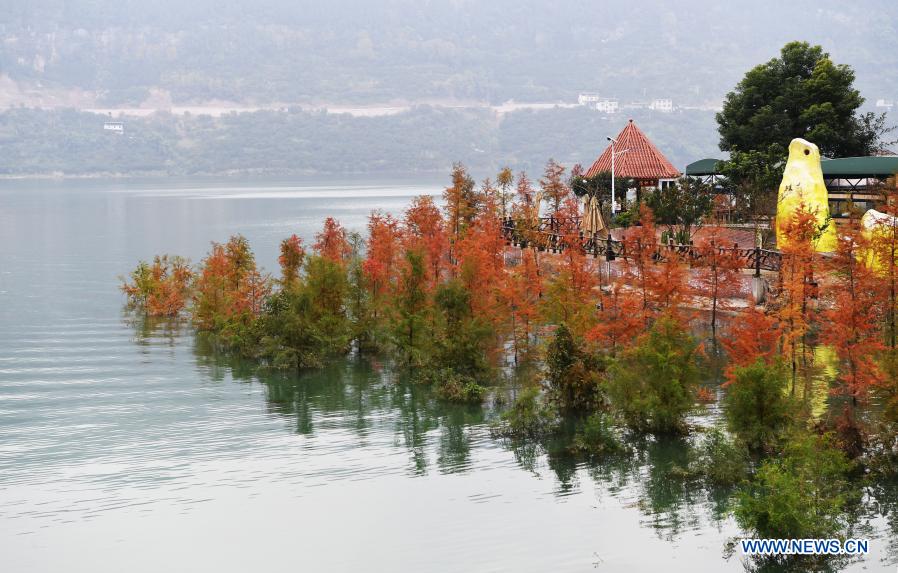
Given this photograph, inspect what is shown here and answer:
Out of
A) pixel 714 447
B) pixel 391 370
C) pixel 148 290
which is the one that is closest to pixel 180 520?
pixel 714 447

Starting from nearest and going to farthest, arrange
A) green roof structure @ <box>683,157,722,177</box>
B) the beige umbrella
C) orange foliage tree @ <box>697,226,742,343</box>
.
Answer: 1. orange foliage tree @ <box>697,226,742,343</box>
2. the beige umbrella
3. green roof structure @ <box>683,157,722,177</box>

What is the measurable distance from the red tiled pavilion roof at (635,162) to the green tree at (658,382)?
102ft

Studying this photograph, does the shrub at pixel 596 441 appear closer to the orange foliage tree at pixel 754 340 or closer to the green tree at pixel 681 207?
the orange foliage tree at pixel 754 340

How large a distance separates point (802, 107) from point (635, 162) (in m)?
8.11

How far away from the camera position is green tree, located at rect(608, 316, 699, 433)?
20906 millimetres

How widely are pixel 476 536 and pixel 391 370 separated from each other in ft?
38.4

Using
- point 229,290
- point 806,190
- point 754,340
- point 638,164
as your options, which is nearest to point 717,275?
point 806,190

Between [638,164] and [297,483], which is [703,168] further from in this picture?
[297,483]

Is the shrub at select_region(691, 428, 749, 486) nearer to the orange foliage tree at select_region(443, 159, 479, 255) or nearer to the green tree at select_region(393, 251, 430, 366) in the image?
the green tree at select_region(393, 251, 430, 366)

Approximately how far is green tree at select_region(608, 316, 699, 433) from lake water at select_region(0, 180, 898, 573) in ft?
1.78

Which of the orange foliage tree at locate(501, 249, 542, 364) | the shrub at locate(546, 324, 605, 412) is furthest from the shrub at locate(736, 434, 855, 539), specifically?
the orange foliage tree at locate(501, 249, 542, 364)

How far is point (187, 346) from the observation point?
33219 mm

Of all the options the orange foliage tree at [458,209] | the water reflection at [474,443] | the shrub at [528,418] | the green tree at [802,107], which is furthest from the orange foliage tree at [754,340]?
the green tree at [802,107]

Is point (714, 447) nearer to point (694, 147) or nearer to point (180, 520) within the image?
point (180, 520)
